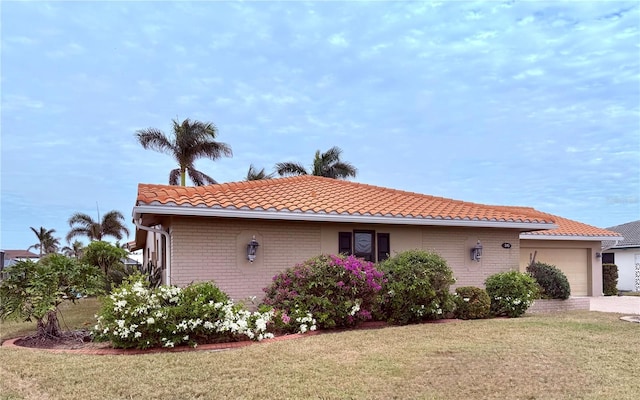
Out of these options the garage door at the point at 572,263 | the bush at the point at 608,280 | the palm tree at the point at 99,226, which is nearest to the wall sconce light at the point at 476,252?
the garage door at the point at 572,263

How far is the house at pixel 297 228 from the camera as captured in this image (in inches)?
409

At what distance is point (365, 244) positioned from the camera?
41.0ft

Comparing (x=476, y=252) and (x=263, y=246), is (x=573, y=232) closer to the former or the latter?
(x=476, y=252)

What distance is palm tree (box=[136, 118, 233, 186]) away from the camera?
2623 centimetres

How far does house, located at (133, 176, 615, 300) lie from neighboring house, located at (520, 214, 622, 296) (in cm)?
Result: 672

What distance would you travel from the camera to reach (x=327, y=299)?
30.8ft

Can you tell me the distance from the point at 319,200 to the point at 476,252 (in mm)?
4776

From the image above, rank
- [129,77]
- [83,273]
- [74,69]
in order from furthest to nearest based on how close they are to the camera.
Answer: [129,77]
[74,69]
[83,273]

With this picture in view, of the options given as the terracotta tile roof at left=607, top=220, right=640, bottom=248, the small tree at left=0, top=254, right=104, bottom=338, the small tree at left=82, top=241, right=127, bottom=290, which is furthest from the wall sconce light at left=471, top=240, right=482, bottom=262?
the terracotta tile roof at left=607, top=220, right=640, bottom=248

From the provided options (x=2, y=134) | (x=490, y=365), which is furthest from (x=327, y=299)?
(x=2, y=134)

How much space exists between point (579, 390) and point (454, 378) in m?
1.41

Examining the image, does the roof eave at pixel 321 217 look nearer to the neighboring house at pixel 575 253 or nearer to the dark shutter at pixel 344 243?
the dark shutter at pixel 344 243

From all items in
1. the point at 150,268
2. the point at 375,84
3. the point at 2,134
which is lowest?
the point at 150,268

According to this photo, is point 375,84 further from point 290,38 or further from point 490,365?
point 490,365
